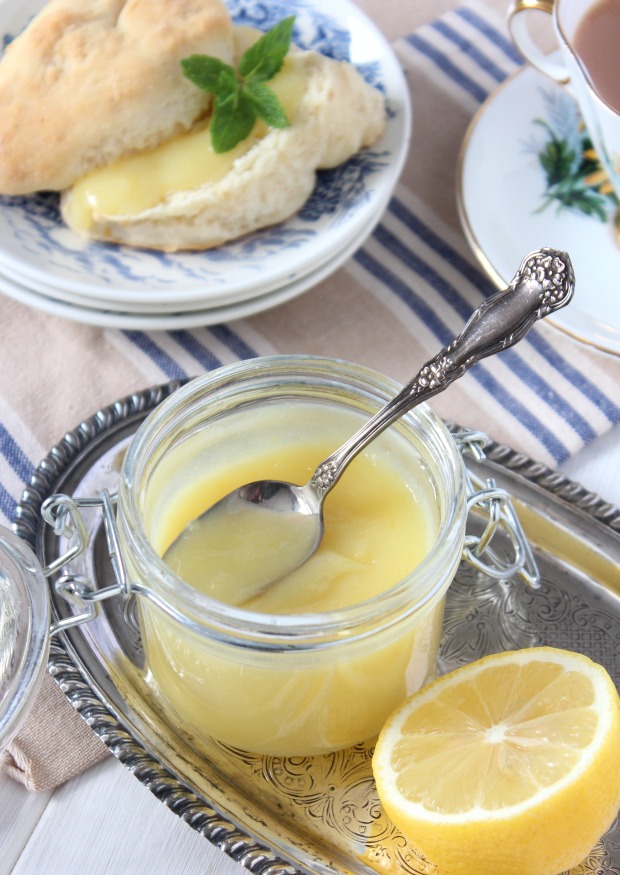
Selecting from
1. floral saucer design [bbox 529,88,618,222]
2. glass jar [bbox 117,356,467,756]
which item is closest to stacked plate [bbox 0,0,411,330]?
floral saucer design [bbox 529,88,618,222]

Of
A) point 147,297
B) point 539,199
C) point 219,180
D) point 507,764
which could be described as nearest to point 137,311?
point 147,297

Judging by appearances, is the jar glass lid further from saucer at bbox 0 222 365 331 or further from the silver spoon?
saucer at bbox 0 222 365 331

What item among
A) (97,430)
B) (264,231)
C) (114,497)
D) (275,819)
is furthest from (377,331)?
(275,819)

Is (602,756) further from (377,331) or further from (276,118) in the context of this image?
(276,118)

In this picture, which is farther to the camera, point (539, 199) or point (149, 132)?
point (539, 199)

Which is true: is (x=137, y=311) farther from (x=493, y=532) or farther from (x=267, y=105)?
(x=493, y=532)

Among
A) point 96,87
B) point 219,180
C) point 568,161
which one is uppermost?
point 96,87

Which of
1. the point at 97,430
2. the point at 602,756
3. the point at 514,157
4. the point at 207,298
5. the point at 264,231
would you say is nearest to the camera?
the point at 602,756
